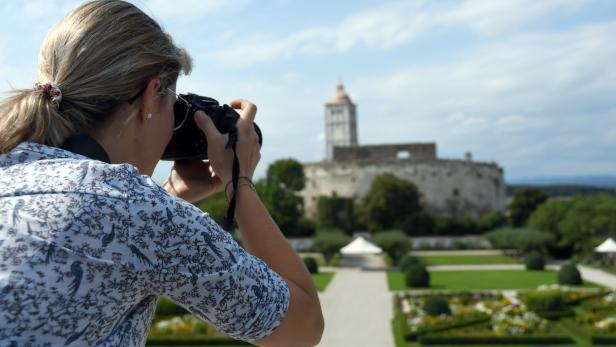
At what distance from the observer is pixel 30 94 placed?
1.21 m

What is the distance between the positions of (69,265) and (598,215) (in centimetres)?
2856

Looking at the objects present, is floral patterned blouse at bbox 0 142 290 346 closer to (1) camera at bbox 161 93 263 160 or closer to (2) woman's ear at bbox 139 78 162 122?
(2) woman's ear at bbox 139 78 162 122

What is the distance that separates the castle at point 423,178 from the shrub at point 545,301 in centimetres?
2562

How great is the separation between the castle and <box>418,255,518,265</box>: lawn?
11310 mm

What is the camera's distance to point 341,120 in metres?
58.3

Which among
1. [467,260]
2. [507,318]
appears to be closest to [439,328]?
[507,318]

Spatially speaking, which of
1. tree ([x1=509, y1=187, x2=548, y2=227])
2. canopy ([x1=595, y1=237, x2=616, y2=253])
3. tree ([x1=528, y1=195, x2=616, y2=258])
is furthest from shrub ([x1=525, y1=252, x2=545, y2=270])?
tree ([x1=509, y1=187, x2=548, y2=227])

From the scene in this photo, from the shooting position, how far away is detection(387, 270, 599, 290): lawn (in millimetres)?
19172

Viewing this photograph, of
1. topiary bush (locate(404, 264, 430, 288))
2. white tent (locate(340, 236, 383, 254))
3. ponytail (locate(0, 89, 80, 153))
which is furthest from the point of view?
white tent (locate(340, 236, 383, 254))

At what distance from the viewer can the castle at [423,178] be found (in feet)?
134

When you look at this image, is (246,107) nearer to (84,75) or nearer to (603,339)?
(84,75)

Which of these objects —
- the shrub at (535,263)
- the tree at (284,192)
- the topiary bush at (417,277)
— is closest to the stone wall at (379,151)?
the tree at (284,192)

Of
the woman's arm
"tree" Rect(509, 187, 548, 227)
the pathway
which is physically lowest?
the pathway

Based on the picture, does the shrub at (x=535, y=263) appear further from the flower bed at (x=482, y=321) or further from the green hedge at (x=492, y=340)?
the green hedge at (x=492, y=340)
